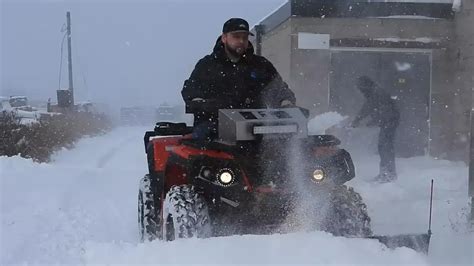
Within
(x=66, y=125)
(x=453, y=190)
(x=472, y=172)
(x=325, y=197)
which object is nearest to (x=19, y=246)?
(x=325, y=197)

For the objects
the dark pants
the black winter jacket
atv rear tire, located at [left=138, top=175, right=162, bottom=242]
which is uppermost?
the black winter jacket

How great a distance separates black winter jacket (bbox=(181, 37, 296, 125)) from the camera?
5203mm

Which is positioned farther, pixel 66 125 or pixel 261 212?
pixel 66 125

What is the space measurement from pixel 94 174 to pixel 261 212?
314 inches

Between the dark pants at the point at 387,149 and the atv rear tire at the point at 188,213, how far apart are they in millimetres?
6404

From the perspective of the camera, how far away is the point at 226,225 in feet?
14.1

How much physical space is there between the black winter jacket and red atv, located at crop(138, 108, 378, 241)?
78 cm

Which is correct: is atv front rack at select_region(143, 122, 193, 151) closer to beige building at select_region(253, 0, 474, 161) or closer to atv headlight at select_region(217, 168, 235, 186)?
atv headlight at select_region(217, 168, 235, 186)

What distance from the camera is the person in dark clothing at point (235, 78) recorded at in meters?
5.12

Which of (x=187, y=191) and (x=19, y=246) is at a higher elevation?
(x=187, y=191)

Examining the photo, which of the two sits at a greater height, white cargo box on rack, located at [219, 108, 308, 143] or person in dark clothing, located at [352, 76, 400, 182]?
white cargo box on rack, located at [219, 108, 308, 143]

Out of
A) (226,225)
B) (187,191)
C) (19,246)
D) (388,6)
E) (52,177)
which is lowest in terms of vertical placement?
(52,177)

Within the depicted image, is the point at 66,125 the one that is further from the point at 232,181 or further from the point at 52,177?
the point at 232,181

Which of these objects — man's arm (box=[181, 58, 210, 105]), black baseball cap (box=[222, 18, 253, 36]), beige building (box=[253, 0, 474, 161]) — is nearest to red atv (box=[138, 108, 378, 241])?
man's arm (box=[181, 58, 210, 105])
